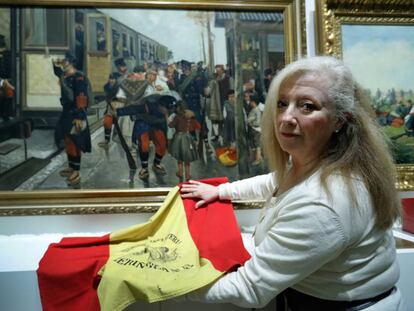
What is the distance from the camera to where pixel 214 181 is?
1.11 m

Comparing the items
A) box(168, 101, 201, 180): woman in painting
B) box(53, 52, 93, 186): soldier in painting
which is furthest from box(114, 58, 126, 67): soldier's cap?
box(168, 101, 201, 180): woman in painting

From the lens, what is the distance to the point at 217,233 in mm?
936

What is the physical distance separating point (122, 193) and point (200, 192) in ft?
0.99

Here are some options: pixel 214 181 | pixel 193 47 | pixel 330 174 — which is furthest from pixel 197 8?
pixel 330 174

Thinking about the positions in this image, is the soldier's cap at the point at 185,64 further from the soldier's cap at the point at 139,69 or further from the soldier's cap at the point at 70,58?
the soldier's cap at the point at 70,58

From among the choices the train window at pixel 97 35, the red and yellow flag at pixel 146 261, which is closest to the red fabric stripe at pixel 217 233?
the red and yellow flag at pixel 146 261

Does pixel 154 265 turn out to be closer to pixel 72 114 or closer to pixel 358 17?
pixel 72 114

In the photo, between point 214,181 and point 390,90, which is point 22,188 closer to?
point 214,181

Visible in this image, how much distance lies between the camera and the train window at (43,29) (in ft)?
3.56

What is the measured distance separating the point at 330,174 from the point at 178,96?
0.69m

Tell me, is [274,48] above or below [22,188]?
above

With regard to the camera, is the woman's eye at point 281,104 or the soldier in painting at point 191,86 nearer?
the woman's eye at point 281,104

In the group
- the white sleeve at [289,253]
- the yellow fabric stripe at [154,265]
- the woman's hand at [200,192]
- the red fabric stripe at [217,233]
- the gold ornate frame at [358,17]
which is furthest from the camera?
the gold ornate frame at [358,17]

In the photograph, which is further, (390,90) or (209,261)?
(390,90)
